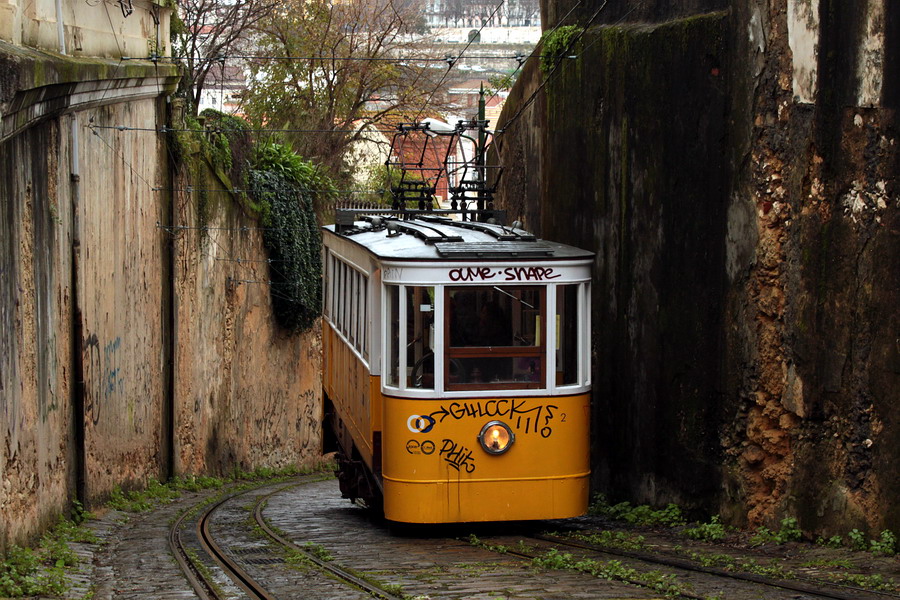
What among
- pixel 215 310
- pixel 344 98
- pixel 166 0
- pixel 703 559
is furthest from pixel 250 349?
pixel 703 559

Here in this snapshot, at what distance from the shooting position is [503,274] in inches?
368

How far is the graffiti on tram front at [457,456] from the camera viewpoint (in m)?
9.34

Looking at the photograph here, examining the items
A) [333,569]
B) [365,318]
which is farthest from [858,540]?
[365,318]

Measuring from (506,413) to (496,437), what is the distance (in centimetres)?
21

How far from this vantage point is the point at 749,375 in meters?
9.58

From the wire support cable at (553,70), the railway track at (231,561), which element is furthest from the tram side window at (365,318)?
the wire support cable at (553,70)

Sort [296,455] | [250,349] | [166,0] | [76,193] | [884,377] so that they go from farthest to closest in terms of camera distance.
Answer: [296,455]
[250,349]
[166,0]
[76,193]
[884,377]

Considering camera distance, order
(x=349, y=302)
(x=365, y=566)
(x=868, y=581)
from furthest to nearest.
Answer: (x=349, y=302) < (x=365, y=566) < (x=868, y=581)

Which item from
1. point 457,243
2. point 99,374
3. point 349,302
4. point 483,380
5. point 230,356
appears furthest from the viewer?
point 230,356

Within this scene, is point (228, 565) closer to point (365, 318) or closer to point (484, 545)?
point (484, 545)

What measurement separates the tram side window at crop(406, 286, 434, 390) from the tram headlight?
56cm

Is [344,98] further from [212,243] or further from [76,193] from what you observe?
[76,193]

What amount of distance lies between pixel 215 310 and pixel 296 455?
4346mm

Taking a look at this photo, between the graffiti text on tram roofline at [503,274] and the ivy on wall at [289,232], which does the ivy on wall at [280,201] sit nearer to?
the ivy on wall at [289,232]
